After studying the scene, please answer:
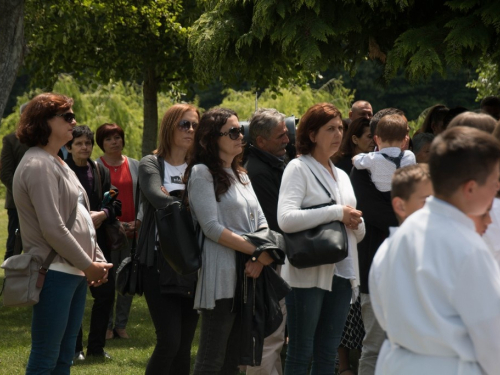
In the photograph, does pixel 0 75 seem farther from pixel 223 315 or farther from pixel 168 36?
pixel 168 36

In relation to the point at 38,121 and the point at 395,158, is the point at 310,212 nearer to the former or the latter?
the point at 395,158

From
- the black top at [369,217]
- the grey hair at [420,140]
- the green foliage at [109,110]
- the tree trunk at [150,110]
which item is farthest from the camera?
the green foliage at [109,110]

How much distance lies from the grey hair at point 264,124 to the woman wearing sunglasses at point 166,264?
2.07ft

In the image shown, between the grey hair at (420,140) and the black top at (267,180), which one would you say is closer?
the black top at (267,180)

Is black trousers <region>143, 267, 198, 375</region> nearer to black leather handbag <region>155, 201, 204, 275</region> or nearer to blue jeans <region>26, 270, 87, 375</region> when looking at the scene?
black leather handbag <region>155, 201, 204, 275</region>

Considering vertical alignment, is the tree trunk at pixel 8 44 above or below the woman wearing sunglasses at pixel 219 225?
above

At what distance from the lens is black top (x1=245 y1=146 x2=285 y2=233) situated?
19.5 feet

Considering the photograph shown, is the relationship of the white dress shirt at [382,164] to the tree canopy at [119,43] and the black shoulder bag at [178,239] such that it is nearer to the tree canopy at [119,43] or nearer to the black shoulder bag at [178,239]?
the black shoulder bag at [178,239]

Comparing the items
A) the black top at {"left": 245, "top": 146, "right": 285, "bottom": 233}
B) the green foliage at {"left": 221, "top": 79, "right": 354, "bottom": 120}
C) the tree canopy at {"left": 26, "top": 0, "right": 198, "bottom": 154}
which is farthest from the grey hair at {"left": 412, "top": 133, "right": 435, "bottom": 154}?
the green foliage at {"left": 221, "top": 79, "right": 354, "bottom": 120}

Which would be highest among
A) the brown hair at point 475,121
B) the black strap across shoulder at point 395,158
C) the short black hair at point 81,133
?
the brown hair at point 475,121

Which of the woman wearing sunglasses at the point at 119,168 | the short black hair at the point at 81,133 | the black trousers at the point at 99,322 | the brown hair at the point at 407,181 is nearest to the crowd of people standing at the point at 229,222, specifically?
the brown hair at the point at 407,181

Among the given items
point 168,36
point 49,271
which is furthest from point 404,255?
point 168,36

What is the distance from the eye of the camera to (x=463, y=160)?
105 inches

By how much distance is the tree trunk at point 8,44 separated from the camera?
7676 mm
